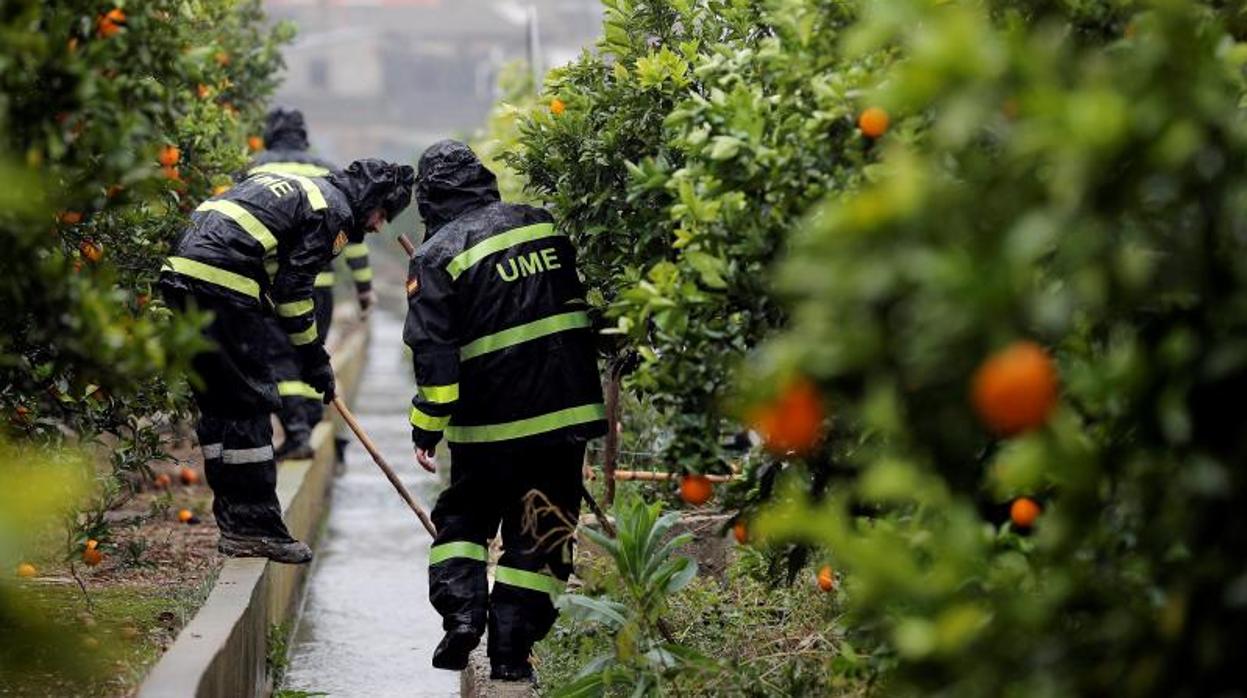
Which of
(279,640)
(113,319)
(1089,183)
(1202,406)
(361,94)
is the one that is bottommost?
(361,94)

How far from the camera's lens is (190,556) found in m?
7.91

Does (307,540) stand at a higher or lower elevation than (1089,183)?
lower

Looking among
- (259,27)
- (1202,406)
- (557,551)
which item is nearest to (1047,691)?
(1202,406)

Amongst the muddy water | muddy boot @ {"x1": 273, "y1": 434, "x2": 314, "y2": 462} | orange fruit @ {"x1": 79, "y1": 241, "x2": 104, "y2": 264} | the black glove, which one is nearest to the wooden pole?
the black glove

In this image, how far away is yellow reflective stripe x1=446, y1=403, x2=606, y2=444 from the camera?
6320mm

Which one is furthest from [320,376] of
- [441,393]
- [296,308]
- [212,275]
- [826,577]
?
[826,577]

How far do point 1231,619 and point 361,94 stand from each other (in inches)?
1984

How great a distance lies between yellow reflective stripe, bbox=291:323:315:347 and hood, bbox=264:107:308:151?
136 inches

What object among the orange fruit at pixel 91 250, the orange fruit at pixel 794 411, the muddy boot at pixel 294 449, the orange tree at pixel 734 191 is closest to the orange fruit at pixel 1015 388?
the orange fruit at pixel 794 411

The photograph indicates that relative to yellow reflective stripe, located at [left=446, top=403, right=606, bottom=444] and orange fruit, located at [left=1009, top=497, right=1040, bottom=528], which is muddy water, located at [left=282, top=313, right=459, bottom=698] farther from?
orange fruit, located at [left=1009, top=497, right=1040, bottom=528]

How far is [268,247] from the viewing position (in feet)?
24.2

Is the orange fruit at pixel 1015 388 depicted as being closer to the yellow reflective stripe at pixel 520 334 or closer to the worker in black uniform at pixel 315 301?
the yellow reflective stripe at pixel 520 334

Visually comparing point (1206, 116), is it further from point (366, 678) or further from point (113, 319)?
point (366, 678)

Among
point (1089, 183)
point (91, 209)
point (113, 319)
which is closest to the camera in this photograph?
point (1089, 183)
